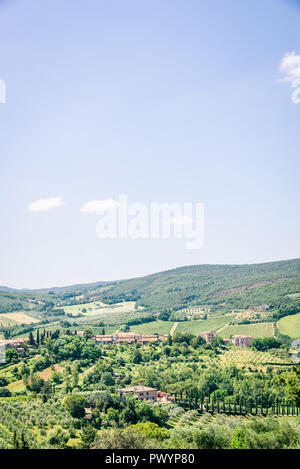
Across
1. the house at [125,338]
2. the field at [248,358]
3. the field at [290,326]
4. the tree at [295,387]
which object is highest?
the tree at [295,387]

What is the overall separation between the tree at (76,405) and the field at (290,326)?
4723 centimetres

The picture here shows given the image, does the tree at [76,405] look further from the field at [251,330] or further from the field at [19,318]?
the field at [19,318]

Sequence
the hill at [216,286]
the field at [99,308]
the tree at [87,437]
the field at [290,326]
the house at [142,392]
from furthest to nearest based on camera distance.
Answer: the field at [99,308] < the hill at [216,286] < the field at [290,326] < the house at [142,392] < the tree at [87,437]

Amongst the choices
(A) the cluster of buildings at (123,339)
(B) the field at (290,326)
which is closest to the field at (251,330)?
(B) the field at (290,326)

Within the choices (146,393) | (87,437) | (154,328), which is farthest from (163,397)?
(154,328)

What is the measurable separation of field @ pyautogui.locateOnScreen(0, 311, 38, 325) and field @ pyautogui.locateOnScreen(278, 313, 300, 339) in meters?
66.3

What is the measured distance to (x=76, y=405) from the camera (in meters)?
30.0

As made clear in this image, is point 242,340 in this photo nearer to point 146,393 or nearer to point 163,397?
point 163,397

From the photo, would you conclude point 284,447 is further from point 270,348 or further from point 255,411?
point 270,348

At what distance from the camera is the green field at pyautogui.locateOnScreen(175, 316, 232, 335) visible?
82231mm

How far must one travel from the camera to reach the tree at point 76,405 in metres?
29.6

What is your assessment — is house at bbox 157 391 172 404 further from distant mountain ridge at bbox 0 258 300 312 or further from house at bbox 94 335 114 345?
distant mountain ridge at bbox 0 258 300 312

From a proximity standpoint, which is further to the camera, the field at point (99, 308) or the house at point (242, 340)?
the field at point (99, 308)
